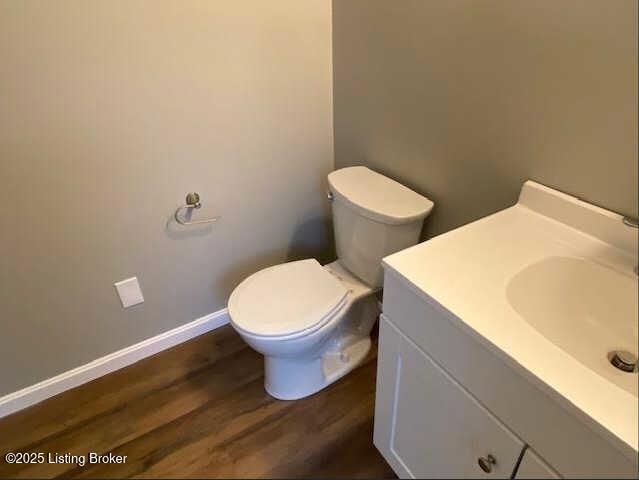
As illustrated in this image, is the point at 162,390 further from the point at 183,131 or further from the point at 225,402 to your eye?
the point at 183,131

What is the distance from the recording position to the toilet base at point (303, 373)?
1479 mm

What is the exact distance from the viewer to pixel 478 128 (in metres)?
1.16

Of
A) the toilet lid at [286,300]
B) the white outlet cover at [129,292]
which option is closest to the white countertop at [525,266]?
the toilet lid at [286,300]

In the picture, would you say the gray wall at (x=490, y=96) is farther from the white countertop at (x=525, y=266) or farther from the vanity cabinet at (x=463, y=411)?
the vanity cabinet at (x=463, y=411)

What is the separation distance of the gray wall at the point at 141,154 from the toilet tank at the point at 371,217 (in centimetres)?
34

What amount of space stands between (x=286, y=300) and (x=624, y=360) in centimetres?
91

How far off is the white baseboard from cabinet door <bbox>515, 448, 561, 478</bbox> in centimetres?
136

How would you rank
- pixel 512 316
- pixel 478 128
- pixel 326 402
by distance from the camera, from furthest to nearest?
1. pixel 326 402
2. pixel 478 128
3. pixel 512 316

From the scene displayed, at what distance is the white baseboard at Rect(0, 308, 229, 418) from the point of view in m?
1.52

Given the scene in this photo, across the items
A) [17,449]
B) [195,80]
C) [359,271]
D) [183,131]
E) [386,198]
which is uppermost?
[195,80]

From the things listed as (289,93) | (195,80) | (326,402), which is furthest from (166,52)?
(326,402)

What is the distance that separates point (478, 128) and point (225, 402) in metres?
1.25

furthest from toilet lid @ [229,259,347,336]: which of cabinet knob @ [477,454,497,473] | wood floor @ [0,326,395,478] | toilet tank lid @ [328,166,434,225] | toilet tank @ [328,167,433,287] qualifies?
cabinet knob @ [477,454,497,473]

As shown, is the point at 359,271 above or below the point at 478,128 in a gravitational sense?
below
